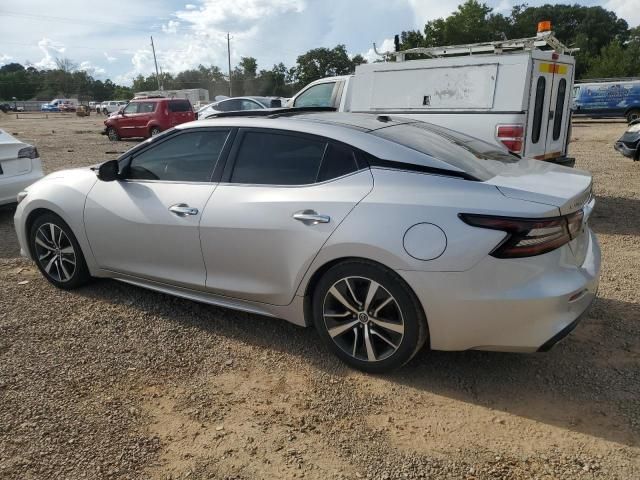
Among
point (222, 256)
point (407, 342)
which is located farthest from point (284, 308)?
point (407, 342)

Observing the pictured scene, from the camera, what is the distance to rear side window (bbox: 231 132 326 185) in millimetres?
3225

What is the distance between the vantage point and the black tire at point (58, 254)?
14.1 feet

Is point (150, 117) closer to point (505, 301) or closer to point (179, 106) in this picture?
point (179, 106)

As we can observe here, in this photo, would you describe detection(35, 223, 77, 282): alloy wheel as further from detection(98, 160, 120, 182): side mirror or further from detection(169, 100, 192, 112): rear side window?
detection(169, 100, 192, 112): rear side window

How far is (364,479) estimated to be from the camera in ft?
7.60

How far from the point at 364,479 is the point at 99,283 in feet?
10.5

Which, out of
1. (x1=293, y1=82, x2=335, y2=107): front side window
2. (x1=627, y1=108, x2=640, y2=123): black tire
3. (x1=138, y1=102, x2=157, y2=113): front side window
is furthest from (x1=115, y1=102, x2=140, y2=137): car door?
(x1=627, y1=108, x2=640, y2=123): black tire

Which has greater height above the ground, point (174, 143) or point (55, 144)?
point (174, 143)

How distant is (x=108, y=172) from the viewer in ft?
12.8

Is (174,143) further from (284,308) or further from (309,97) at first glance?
(309,97)

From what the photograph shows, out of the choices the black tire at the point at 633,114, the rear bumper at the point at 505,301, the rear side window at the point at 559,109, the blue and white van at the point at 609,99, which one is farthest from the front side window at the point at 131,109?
the black tire at the point at 633,114

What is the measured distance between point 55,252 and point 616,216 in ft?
21.9

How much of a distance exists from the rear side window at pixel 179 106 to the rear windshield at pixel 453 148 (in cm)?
1722

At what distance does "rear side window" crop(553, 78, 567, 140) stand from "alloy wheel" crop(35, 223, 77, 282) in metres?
6.50
